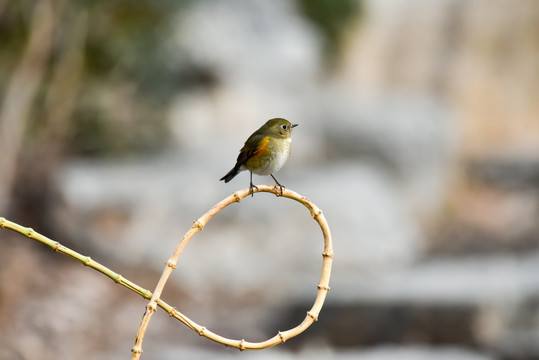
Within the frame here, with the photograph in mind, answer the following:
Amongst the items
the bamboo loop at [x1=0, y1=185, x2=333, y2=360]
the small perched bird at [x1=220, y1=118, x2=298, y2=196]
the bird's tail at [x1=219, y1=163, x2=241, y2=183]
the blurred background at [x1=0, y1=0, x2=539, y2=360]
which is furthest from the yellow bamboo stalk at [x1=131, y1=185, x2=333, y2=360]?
the blurred background at [x1=0, y1=0, x2=539, y2=360]

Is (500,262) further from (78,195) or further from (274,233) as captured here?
(78,195)

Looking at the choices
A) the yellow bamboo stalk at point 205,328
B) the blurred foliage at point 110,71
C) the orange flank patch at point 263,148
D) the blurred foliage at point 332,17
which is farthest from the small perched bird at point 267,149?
the blurred foliage at point 332,17

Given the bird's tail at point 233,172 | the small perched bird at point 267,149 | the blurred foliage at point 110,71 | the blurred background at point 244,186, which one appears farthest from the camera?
the blurred foliage at point 110,71

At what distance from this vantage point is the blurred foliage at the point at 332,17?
1656 centimetres

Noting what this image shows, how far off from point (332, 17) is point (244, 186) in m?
8.22

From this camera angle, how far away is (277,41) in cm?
1363

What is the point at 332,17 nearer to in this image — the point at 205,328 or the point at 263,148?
the point at 263,148

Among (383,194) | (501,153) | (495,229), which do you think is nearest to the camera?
(383,194)

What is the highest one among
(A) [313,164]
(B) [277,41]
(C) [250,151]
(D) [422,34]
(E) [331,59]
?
(D) [422,34]

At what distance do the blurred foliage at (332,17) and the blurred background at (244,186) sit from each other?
74mm

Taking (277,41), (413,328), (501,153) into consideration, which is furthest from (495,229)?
(413,328)

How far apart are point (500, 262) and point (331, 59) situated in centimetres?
860

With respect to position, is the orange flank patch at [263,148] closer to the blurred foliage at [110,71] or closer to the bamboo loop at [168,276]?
the bamboo loop at [168,276]

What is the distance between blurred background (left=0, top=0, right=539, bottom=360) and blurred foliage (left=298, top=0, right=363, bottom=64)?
74 mm
